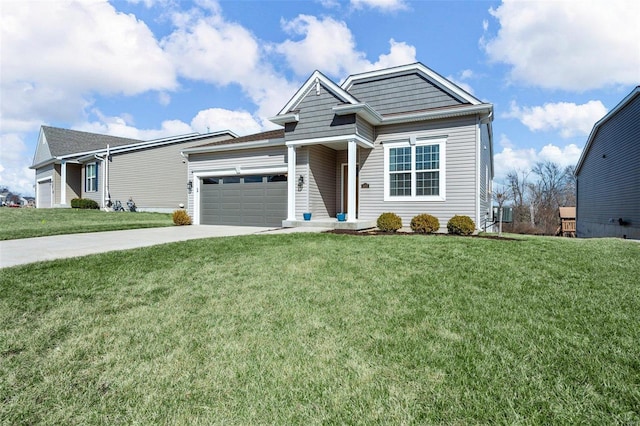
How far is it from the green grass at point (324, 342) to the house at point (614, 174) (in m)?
11.3

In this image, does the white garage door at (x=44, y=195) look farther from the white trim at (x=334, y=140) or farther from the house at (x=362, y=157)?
the white trim at (x=334, y=140)

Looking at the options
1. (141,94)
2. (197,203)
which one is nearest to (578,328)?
(197,203)

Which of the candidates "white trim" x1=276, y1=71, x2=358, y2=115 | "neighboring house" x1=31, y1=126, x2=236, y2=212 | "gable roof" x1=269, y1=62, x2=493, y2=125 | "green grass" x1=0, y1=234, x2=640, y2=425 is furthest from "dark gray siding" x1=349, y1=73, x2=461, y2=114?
"neighboring house" x1=31, y1=126, x2=236, y2=212

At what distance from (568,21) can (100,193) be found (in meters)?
27.2

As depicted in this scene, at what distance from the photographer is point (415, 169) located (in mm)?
11695

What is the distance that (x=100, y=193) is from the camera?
23.3 metres

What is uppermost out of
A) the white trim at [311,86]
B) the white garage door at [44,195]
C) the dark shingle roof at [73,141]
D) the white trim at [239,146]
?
the dark shingle roof at [73,141]

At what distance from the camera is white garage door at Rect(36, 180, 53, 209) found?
27000mm

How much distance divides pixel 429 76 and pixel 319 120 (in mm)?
4583

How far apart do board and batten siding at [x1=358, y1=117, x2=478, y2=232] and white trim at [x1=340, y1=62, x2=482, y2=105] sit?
153 centimetres

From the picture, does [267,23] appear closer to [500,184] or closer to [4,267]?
[4,267]

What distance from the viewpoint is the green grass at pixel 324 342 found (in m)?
2.36

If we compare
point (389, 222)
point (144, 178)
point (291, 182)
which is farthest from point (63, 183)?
point (389, 222)

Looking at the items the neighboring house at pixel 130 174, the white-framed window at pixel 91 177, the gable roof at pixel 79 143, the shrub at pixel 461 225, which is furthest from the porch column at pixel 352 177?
the white-framed window at pixel 91 177
